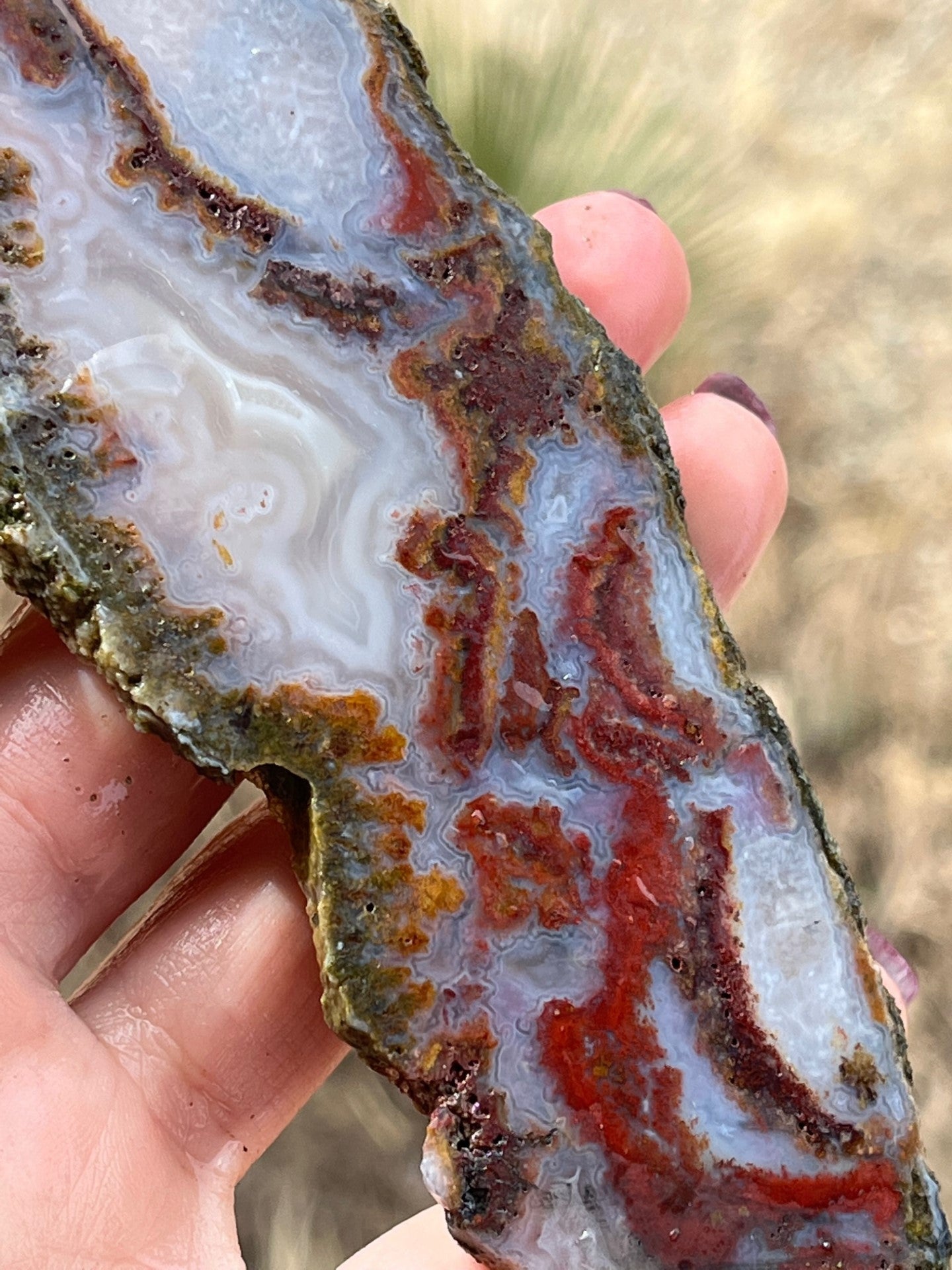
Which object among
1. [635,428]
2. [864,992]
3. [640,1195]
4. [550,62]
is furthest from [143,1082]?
[550,62]

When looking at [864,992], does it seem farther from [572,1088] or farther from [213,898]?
[213,898]

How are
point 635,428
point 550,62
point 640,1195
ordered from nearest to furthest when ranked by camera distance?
point 640,1195
point 635,428
point 550,62

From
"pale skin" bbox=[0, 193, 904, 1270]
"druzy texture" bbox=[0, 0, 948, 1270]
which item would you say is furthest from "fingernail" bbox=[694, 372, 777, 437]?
"druzy texture" bbox=[0, 0, 948, 1270]

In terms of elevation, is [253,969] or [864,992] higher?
[864,992]

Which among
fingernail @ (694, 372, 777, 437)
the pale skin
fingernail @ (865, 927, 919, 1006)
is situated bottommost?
the pale skin

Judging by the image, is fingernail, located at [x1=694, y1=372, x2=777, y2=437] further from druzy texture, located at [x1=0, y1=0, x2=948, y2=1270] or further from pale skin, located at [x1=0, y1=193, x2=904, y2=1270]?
druzy texture, located at [x1=0, y1=0, x2=948, y2=1270]

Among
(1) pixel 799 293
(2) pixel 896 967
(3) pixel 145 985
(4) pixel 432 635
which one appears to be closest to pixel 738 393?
(1) pixel 799 293
